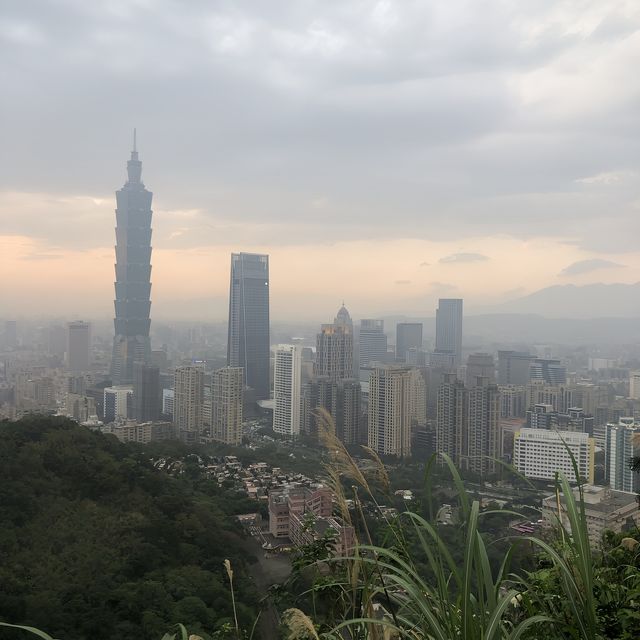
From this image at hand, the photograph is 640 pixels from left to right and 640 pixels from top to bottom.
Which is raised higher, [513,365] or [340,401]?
[513,365]

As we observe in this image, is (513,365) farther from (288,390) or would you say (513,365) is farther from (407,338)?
(288,390)

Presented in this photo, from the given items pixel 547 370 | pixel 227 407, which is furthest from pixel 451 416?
pixel 547 370

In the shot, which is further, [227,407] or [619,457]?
[227,407]

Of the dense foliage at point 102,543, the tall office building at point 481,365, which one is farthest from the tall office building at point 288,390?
the dense foliage at point 102,543

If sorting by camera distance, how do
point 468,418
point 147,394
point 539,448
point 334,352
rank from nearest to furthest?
1. point 539,448
2. point 468,418
3. point 147,394
4. point 334,352

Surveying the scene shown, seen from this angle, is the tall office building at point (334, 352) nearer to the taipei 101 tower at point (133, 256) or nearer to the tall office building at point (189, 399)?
the tall office building at point (189, 399)

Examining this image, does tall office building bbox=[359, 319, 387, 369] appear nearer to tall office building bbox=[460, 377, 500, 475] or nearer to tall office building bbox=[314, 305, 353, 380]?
tall office building bbox=[314, 305, 353, 380]
